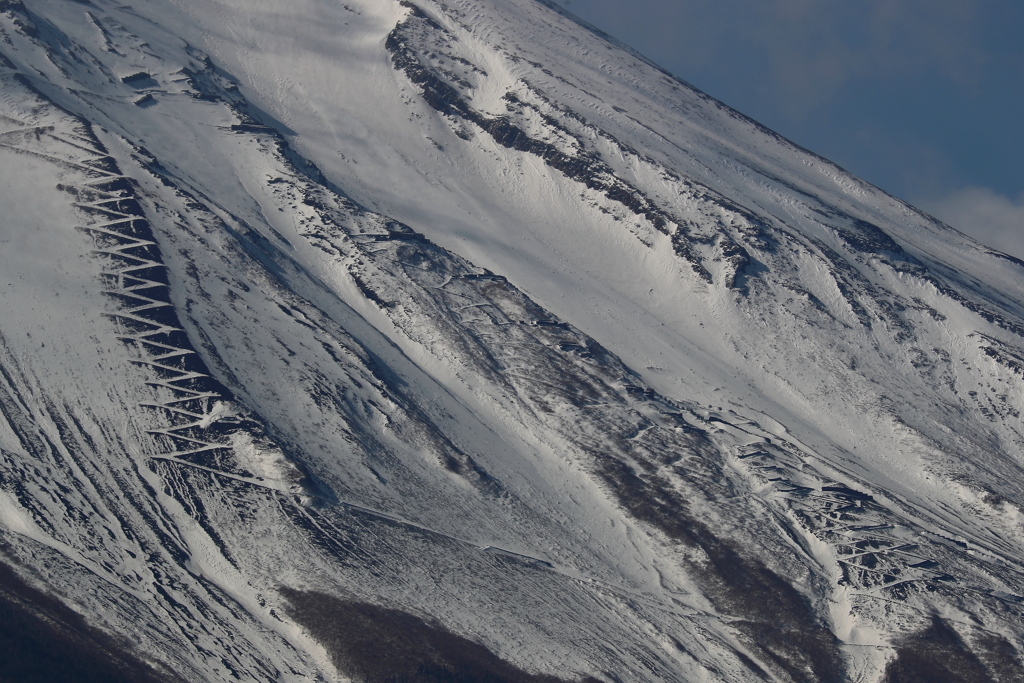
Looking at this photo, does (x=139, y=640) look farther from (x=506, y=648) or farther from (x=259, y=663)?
(x=506, y=648)

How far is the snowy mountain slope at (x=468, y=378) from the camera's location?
112 ft

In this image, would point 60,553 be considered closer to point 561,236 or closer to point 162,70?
point 561,236

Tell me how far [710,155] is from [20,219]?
6211 centimetres

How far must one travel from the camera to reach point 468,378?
52.2 metres

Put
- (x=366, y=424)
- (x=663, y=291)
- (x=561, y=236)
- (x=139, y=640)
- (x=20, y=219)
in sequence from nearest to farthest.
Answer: (x=139, y=640) → (x=366, y=424) → (x=20, y=219) → (x=663, y=291) → (x=561, y=236)

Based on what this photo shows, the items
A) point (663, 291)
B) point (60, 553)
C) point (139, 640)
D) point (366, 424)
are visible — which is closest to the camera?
point (139, 640)

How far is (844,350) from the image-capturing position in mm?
61344

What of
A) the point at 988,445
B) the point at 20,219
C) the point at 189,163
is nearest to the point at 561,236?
the point at 189,163

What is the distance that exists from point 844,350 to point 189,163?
179ft

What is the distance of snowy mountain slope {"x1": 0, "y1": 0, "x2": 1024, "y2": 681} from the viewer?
1339 inches

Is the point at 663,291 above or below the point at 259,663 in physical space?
above

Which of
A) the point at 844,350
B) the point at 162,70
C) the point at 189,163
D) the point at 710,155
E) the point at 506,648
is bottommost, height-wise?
the point at 506,648

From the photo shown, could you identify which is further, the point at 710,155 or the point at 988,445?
the point at 710,155

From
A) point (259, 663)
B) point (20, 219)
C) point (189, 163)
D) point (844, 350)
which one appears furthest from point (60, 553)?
point (844, 350)
